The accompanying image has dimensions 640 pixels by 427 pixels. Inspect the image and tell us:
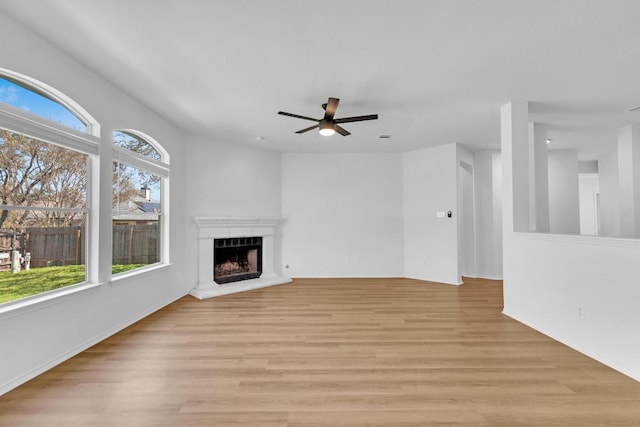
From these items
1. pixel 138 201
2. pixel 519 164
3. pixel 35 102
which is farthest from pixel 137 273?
pixel 519 164

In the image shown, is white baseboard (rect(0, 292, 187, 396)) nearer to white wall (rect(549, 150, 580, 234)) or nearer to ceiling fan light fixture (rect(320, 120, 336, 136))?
ceiling fan light fixture (rect(320, 120, 336, 136))

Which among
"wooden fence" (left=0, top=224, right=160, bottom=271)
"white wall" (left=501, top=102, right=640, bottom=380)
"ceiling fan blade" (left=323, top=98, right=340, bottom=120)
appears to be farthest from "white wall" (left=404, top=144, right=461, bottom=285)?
"wooden fence" (left=0, top=224, right=160, bottom=271)

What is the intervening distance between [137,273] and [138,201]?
0.98 m

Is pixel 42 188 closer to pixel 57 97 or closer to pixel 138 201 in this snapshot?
pixel 57 97

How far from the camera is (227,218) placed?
17.3 ft

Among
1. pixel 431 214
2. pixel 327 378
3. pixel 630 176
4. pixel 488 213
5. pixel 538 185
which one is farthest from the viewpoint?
pixel 488 213

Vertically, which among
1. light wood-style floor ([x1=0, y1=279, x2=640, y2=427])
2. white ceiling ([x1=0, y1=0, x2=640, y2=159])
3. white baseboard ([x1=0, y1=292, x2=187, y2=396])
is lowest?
light wood-style floor ([x1=0, y1=279, x2=640, y2=427])

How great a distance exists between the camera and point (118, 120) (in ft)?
10.8

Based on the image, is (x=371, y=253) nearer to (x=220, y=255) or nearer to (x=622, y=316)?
(x=220, y=255)

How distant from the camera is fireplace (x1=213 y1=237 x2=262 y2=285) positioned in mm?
5399

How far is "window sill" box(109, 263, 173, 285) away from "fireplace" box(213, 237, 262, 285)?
1.12m

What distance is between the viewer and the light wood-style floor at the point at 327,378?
6.03 ft

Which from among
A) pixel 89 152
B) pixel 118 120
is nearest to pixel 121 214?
pixel 89 152

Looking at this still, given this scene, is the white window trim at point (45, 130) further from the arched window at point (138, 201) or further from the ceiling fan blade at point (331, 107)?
the ceiling fan blade at point (331, 107)
